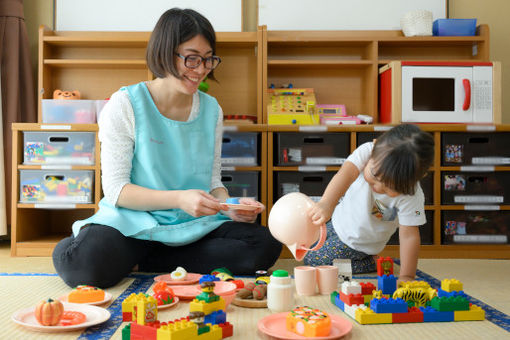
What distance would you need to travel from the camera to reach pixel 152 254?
5.12 ft

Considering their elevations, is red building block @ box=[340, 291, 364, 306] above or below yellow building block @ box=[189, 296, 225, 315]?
below

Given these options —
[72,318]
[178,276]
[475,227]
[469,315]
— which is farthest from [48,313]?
[475,227]

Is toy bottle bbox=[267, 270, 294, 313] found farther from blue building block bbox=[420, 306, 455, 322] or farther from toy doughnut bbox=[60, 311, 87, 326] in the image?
toy doughnut bbox=[60, 311, 87, 326]

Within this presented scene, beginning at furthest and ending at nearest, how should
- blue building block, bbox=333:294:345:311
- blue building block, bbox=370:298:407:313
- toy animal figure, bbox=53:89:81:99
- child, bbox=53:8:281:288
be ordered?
toy animal figure, bbox=53:89:81:99 < child, bbox=53:8:281:288 < blue building block, bbox=333:294:345:311 < blue building block, bbox=370:298:407:313

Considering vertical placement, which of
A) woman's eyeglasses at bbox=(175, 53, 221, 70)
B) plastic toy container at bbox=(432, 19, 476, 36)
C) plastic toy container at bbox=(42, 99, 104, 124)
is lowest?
plastic toy container at bbox=(42, 99, 104, 124)

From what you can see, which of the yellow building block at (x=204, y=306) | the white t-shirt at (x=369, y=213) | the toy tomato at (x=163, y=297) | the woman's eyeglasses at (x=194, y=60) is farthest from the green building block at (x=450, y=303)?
the woman's eyeglasses at (x=194, y=60)

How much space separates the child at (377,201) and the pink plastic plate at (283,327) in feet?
0.70

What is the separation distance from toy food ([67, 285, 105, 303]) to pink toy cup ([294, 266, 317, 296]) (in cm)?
47

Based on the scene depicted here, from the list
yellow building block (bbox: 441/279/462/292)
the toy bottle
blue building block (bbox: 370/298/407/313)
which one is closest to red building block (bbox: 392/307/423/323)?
blue building block (bbox: 370/298/407/313)

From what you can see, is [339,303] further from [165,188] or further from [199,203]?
[165,188]

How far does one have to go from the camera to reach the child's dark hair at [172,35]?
1.40 meters

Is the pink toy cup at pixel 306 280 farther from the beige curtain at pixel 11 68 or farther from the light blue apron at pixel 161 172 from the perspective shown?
the beige curtain at pixel 11 68

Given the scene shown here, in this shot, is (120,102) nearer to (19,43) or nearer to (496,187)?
(19,43)

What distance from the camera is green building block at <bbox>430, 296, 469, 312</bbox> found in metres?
1.05
